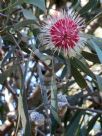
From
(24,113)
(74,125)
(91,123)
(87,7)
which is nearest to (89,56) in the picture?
(87,7)

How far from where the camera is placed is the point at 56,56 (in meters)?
1.60

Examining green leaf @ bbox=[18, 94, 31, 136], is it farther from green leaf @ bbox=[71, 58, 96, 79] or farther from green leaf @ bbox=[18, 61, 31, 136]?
green leaf @ bbox=[71, 58, 96, 79]

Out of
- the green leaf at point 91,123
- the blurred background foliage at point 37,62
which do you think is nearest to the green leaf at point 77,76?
the blurred background foliage at point 37,62

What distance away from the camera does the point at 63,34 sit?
145cm

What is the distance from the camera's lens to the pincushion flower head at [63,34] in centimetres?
145

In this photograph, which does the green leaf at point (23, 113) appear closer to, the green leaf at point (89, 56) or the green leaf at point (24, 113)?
the green leaf at point (24, 113)

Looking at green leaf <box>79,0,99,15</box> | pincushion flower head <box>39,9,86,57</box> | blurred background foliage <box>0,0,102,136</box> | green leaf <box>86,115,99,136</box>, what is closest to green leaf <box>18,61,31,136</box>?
blurred background foliage <box>0,0,102,136</box>

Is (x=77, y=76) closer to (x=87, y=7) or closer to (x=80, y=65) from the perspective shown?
(x=80, y=65)

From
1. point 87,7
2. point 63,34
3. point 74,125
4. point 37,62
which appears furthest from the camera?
point 74,125

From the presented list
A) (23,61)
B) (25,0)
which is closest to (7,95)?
(23,61)

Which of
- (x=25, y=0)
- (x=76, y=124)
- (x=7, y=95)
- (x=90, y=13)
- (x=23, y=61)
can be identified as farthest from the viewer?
(x=7, y=95)

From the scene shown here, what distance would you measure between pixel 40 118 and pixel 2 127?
603 millimetres

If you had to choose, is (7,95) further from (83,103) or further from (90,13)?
(90,13)

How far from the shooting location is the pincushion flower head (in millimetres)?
1453
